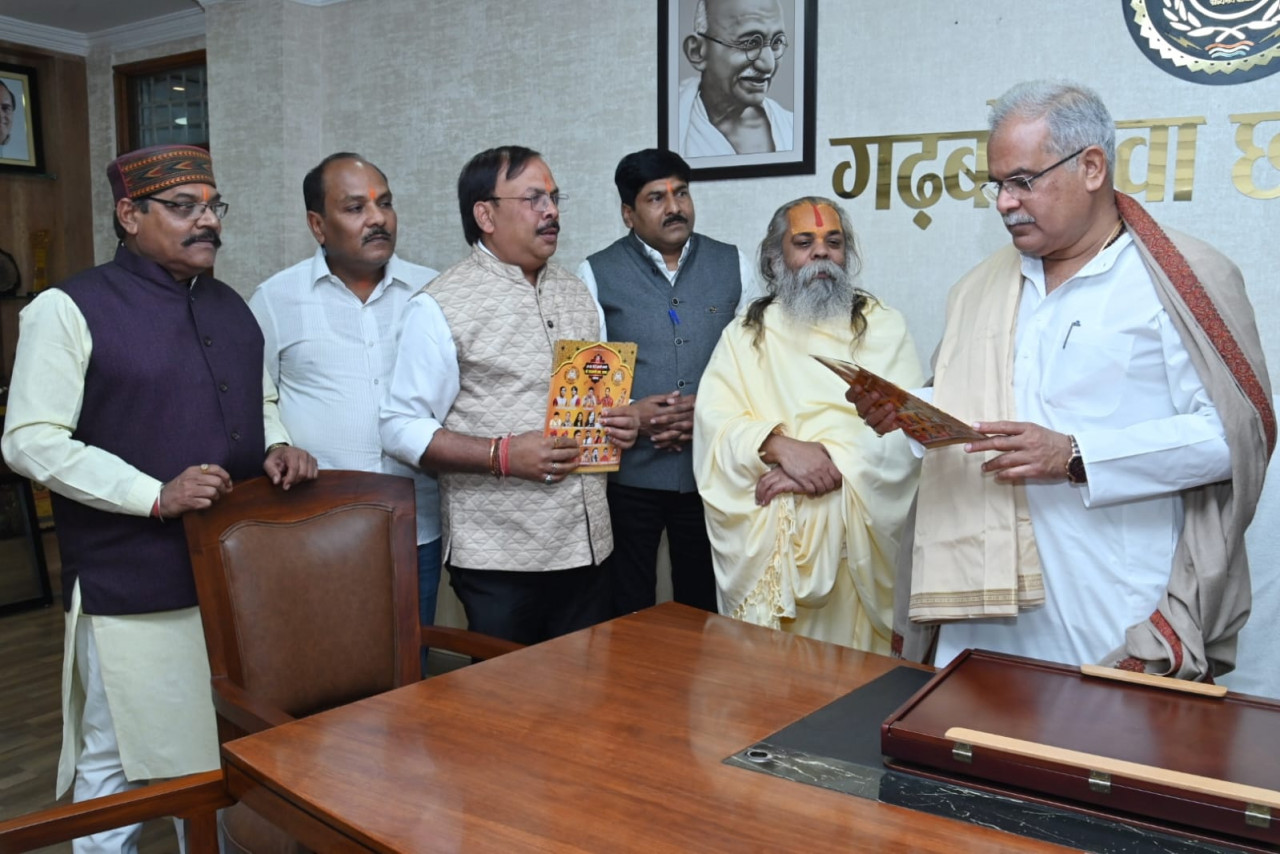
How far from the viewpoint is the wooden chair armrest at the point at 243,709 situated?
172 cm

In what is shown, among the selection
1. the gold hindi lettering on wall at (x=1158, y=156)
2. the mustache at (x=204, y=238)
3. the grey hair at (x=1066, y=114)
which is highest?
the gold hindi lettering on wall at (x=1158, y=156)

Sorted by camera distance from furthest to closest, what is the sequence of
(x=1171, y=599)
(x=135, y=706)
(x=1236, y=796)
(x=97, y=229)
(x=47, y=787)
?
1. (x=97, y=229)
2. (x=47, y=787)
3. (x=135, y=706)
4. (x=1171, y=599)
5. (x=1236, y=796)

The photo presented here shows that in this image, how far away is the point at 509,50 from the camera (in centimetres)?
437

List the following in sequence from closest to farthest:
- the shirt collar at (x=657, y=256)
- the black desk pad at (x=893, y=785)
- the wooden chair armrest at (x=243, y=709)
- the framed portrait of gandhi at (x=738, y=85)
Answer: the black desk pad at (x=893, y=785)
the wooden chair armrest at (x=243, y=709)
the shirt collar at (x=657, y=256)
the framed portrait of gandhi at (x=738, y=85)

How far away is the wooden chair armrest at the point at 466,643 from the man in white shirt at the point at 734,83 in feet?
7.30

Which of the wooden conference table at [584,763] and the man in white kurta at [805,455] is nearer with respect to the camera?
the wooden conference table at [584,763]

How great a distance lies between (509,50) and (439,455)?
2542 millimetres

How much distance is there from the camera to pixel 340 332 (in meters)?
2.84

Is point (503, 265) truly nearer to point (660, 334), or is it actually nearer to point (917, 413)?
point (660, 334)

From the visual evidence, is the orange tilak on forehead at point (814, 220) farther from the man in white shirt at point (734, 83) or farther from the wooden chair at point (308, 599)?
the wooden chair at point (308, 599)

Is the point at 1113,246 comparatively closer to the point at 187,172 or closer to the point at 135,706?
the point at 187,172

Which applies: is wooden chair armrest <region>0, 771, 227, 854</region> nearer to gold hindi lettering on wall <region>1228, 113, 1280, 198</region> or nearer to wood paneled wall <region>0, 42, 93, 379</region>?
gold hindi lettering on wall <region>1228, 113, 1280, 198</region>

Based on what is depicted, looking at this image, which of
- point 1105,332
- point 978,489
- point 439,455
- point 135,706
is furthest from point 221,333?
point 1105,332

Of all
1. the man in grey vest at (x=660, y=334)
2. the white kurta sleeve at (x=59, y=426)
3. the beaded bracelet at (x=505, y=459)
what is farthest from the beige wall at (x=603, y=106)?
the white kurta sleeve at (x=59, y=426)
